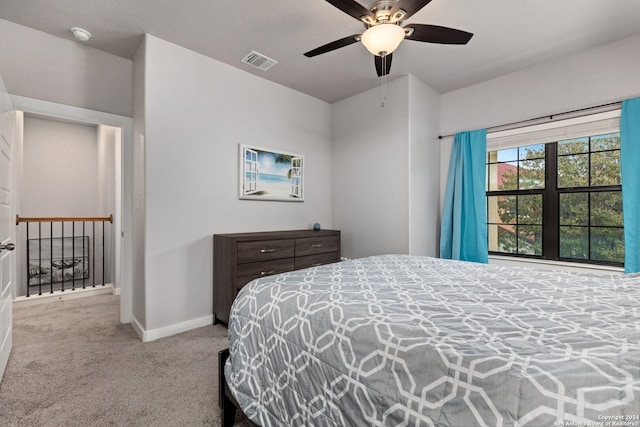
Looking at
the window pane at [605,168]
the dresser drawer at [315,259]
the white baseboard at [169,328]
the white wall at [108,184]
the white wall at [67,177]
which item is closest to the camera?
the white baseboard at [169,328]

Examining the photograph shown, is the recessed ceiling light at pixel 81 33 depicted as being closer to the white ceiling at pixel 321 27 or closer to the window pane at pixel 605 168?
the white ceiling at pixel 321 27

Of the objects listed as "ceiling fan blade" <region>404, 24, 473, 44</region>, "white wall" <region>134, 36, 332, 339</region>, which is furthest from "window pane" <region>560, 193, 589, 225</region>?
"white wall" <region>134, 36, 332, 339</region>

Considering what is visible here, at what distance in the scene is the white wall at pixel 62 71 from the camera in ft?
7.97

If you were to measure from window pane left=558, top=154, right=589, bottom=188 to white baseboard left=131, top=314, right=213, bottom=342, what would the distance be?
3.83 metres

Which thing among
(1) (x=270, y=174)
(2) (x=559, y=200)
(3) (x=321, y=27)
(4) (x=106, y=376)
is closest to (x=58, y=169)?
(1) (x=270, y=174)

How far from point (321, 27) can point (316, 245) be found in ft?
6.83

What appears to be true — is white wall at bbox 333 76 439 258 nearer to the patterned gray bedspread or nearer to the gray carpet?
the patterned gray bedspread

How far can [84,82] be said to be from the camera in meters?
2.74

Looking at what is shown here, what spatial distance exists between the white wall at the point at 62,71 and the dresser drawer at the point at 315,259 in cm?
229

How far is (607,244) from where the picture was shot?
282 centimetres

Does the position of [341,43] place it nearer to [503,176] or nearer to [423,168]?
[423,168]

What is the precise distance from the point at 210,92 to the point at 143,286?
1941 mm

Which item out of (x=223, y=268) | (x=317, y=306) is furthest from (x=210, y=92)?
(x=317, y=306)

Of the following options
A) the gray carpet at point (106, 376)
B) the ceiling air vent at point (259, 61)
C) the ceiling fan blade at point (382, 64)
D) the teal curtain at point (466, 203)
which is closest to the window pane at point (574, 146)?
the teal curtain at point (466, 203)
